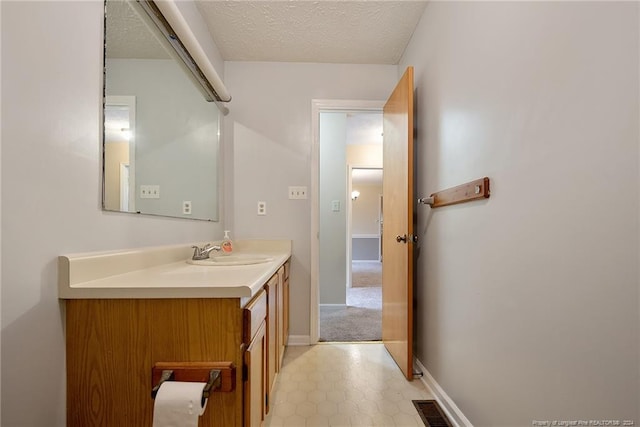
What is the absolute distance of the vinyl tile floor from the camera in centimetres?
138

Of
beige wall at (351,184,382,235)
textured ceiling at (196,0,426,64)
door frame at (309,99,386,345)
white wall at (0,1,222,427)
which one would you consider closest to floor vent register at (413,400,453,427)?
door frame at (309,99,386,345)

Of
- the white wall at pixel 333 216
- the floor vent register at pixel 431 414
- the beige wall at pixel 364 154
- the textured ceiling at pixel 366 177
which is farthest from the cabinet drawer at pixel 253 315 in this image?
the textured ceiling at pixel 366 177

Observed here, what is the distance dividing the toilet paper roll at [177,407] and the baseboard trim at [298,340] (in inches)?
64.7

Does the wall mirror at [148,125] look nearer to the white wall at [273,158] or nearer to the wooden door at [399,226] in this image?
the white wall at [273,158]

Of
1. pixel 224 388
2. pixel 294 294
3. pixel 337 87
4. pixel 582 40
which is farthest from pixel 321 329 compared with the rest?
pixel 582 40

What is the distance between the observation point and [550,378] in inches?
31.9

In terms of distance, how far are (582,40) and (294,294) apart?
2091mm

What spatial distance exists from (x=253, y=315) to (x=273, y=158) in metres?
1.58

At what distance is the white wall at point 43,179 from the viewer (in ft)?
2.16

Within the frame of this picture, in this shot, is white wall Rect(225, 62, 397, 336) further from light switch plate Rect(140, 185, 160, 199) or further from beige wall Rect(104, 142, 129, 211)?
beige wall Rect(104, 142, 129, 211)

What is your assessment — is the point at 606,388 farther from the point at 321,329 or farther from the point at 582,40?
the point at 321,329

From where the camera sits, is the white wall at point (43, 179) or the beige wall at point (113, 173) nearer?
the white wall at point (43, 179)

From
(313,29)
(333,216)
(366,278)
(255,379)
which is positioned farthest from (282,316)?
(366,278)

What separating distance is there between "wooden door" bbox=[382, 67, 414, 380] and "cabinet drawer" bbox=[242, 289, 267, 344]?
0.97m
